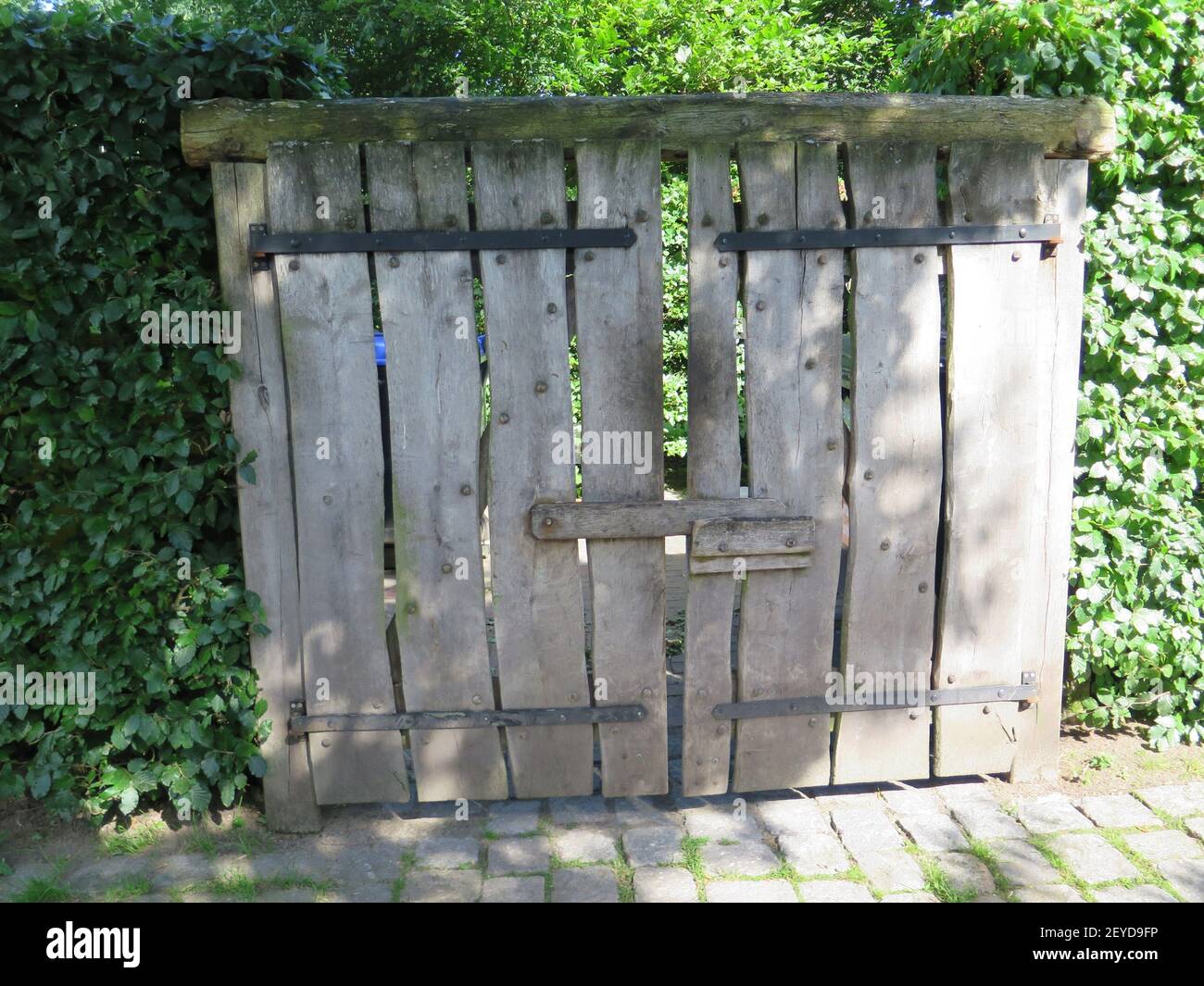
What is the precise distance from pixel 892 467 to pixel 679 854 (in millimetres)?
1564

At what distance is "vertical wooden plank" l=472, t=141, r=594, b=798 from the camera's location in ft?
11.0

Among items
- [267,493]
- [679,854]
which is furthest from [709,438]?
[267,493]

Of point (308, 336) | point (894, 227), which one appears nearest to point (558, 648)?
point (308, 336)

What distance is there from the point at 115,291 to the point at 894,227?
265 centimetres

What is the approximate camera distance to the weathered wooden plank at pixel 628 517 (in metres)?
3.46

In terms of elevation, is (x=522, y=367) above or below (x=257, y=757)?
above

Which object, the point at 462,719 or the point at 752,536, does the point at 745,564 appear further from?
the point at 462,719

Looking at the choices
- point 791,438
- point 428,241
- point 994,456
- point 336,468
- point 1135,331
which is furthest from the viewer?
point 1135,331

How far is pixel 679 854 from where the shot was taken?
135 inches

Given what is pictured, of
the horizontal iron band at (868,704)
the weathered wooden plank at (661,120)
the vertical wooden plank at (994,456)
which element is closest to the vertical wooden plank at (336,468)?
the weathered wooden plank at (661,120)

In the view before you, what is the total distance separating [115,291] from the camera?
330 cm

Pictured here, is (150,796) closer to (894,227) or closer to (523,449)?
(523,449)

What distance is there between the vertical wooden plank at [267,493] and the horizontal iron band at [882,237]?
157cm
